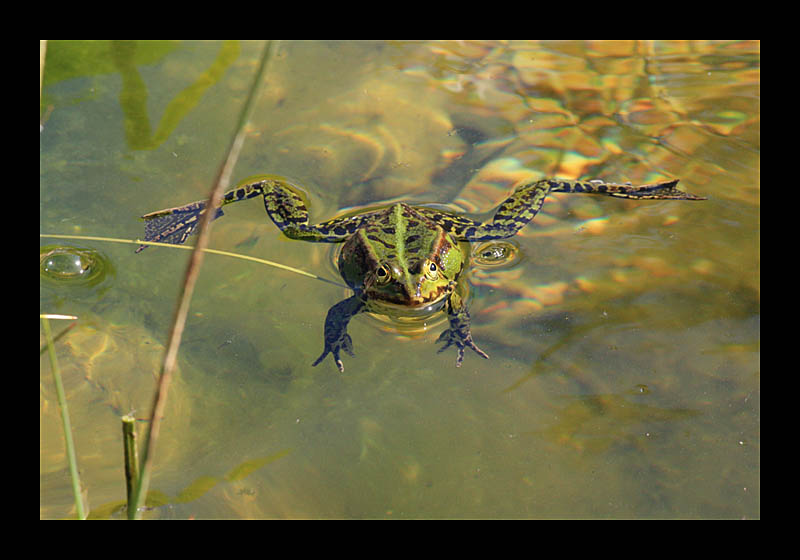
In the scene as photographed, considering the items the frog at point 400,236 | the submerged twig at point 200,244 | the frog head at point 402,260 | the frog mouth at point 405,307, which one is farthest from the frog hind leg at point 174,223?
the submerged twig at point 200,244

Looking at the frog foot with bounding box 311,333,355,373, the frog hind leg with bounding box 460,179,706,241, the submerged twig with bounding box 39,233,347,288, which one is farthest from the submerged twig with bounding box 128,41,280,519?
the frog hind leg with bounding box 460,179,706,241

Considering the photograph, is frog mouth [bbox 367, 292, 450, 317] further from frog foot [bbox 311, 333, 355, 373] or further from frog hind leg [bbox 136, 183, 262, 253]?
frog hind leg [bbox 136, 183, 262, 253]

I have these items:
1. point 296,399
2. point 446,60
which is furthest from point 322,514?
point 446,60

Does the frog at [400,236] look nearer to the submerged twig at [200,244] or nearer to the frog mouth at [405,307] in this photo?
the frog mouth at [405,307]

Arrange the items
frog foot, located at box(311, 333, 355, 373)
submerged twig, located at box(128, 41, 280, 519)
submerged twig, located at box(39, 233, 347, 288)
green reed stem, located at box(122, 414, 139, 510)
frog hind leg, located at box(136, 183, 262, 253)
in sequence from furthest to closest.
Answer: frog hind leg, located at box(136, 183, 262, 253) < submerged twig, located at box(39, 233, 347, 288) < frog foot, located at box(311, 333, 355, 373) < green reed stem, located at box(122, 414, 139, 510) < submerged twig, located at box(128, 41, 280, 519)

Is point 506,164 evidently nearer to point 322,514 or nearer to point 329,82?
point 329,82
